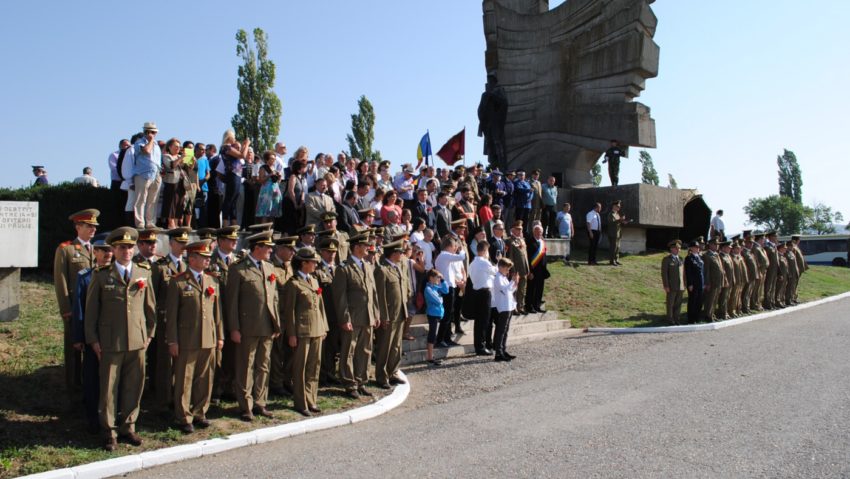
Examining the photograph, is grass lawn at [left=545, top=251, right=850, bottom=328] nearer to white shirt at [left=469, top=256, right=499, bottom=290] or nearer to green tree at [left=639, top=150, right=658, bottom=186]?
white shirt at [left=469, top=256, right=499, bottom=290]

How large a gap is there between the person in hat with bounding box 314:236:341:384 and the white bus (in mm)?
42172

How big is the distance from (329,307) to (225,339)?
1.53m

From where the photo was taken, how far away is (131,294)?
6145mm

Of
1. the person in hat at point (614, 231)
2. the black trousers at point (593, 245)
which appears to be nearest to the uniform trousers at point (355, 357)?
the black trousers at point (593, 245)

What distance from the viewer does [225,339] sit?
24.6 feet

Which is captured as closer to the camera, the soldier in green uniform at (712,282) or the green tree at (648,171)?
the soldier in green uniform at (712,282)

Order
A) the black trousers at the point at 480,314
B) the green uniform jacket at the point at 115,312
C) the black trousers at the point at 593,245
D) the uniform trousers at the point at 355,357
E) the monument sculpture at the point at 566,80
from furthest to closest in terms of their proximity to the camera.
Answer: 1. the monument sculpture at the point at 566,80
2. the black trousers at the point at 593,245
3. the black trousers at the point at 480,314
4. the uniform trousers at the point at 355,357
5. the green uniform jacket at the point at 115,312

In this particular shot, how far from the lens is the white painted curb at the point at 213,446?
5211mm

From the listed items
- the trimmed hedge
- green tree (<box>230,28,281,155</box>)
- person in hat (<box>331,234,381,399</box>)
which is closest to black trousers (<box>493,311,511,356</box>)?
person in hat (<box>331,234,381,399</box>)

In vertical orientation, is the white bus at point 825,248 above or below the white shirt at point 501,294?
above

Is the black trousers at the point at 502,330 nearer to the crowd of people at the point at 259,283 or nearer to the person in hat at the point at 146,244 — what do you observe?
the crowd of people at the point at 259,283

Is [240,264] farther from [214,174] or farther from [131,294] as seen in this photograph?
[214,174]

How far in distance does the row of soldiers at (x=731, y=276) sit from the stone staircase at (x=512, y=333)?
103 inches

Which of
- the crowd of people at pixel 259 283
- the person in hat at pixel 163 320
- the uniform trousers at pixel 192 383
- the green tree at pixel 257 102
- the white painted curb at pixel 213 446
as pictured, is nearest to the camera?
the white painted curb at pixel 213 446
